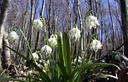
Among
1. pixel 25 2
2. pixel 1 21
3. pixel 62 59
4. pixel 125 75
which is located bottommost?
pixel 125 75

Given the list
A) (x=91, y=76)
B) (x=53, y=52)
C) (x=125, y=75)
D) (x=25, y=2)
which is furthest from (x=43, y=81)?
(x=25, y=2)

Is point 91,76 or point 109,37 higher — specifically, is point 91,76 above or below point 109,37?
below

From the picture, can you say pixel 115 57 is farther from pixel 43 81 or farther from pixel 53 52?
pixel 43 81

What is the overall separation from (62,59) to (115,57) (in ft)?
6.74

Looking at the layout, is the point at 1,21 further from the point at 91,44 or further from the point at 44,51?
the point at 91,44

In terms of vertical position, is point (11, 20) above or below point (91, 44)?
above

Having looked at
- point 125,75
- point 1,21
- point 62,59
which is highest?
point 1,21

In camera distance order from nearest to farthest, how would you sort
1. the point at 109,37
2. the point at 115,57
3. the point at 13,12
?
the point at 115,57
the point at 13,12
the point at 109,37

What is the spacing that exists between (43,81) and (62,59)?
52 cm

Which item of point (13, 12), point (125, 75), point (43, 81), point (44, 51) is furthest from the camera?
point (13, 12)

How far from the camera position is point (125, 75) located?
12.0 feet

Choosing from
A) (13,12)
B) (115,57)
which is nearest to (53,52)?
(115,57)

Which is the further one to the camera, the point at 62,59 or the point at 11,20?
the point at 11,20

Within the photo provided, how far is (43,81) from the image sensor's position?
4.51m
